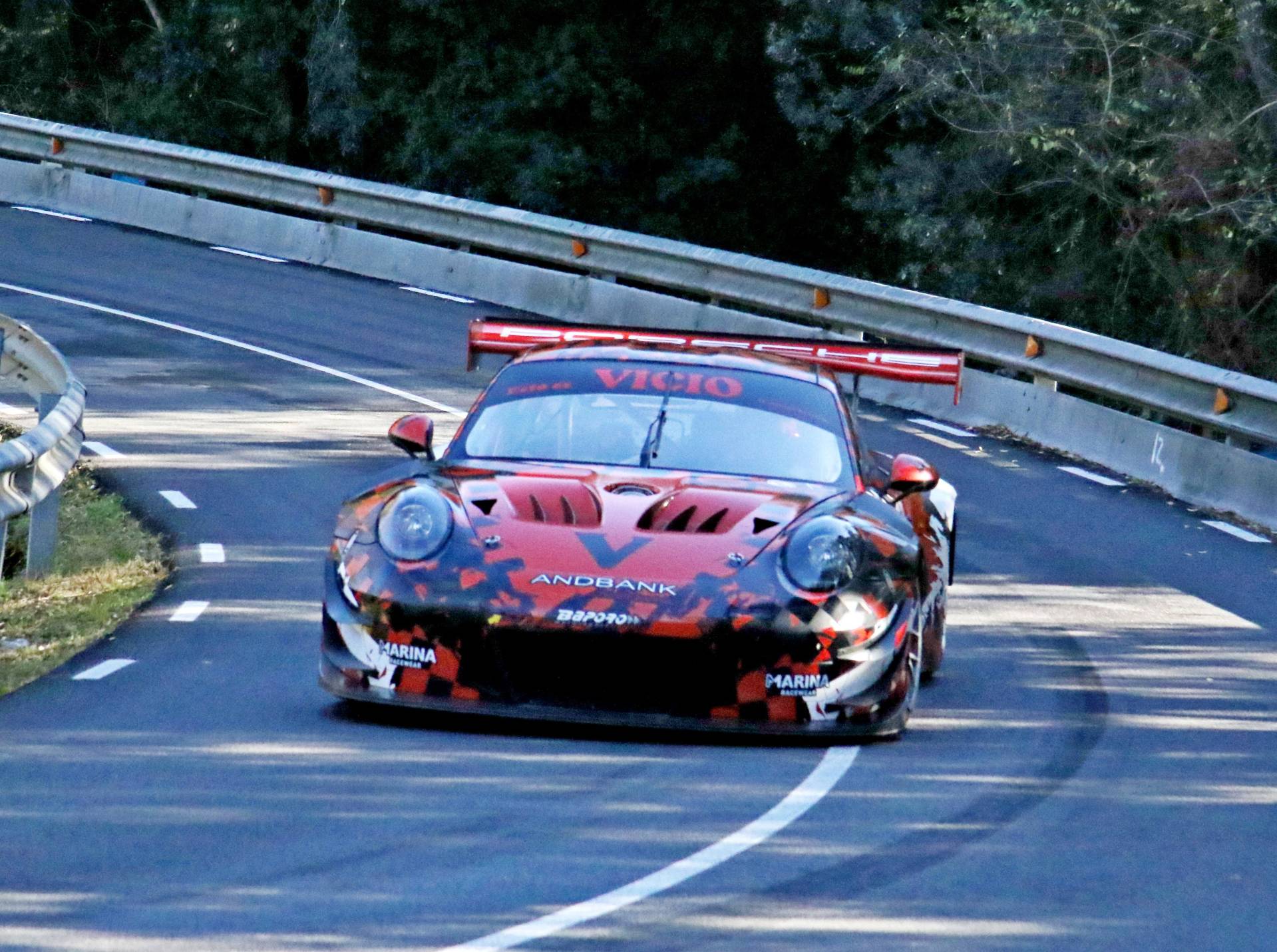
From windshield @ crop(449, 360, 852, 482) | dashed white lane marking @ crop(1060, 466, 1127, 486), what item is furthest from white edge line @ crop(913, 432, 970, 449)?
windshield @ crop(449, 360, 852, 482)

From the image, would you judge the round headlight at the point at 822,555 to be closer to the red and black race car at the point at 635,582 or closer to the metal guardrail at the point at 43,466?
the red and black race car at the point at 635,582

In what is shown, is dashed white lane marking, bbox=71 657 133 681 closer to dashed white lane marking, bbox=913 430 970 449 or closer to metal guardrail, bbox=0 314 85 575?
metal guardrail, bbox=0 314 85 575

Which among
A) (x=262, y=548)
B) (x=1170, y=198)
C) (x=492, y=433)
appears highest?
(x=1170, y=198)

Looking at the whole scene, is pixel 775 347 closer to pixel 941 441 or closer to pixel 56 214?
pixel 941 441

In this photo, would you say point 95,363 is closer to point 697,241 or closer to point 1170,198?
point 1170,198

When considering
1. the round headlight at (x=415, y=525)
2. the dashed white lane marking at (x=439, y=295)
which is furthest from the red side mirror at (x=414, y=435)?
the dashed white lane marking at (x=439, y=295)

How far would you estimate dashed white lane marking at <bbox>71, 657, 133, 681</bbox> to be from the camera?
29.4 ft

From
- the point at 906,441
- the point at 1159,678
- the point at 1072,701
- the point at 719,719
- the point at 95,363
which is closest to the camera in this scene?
the point at 719,719

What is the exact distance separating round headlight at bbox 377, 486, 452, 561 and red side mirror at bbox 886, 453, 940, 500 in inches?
71.2

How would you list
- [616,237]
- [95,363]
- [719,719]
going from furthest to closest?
[616,237]
[95,363]
[719,719]

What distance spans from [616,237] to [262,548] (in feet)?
34.4

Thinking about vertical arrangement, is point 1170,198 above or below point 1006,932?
above

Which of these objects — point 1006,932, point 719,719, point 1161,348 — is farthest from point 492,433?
point 1161,348

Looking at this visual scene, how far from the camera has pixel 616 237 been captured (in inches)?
865
